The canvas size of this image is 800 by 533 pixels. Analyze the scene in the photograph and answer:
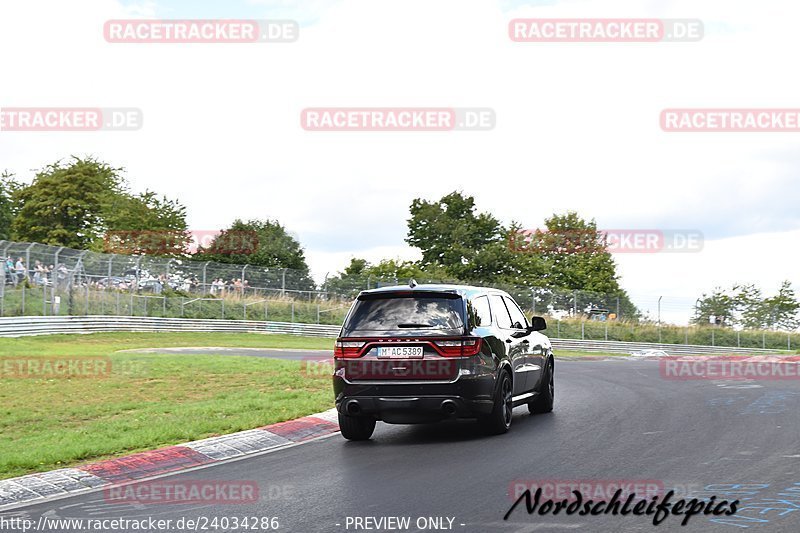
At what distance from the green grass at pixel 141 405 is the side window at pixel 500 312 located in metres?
3.31

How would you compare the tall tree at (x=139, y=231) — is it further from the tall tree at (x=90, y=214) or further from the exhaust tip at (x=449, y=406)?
the exhaust tip at (x=449, y=406)

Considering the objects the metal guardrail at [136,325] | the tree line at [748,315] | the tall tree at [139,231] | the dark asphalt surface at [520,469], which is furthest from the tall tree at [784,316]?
the tall tree at [139,231]

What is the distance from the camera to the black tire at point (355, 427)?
11836 millimetres

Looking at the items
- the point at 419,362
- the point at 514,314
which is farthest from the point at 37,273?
the point at 419,362

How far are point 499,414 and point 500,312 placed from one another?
1688 mm

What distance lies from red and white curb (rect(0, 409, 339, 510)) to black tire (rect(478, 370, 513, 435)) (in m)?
2.26

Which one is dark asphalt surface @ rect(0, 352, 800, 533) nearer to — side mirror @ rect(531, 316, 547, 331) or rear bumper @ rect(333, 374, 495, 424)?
rear bumper @ rect(333, 374, 495, 424)

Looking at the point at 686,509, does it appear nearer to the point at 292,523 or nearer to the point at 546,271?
the point at 292,523

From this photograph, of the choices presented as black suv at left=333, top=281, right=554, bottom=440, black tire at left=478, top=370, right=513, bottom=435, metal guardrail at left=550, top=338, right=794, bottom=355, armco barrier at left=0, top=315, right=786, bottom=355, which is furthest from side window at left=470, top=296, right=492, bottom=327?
metal guardrail at left=550, top=338, right=794, bottom=355

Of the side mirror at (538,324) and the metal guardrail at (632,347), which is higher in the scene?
the side mirror at (538,324)

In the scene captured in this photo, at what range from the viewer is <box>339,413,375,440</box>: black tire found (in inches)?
466

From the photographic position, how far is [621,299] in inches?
2000

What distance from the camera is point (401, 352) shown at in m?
11.3

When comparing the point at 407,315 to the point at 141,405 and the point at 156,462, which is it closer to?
the point at 156,462
